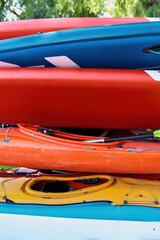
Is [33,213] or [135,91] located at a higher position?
[135,91]

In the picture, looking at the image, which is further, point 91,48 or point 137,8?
point 137,8

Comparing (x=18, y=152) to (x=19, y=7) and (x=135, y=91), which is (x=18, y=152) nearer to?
(x=135, y=91)

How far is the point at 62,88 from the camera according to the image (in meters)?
2.00

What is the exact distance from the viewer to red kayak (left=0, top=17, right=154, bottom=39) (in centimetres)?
210

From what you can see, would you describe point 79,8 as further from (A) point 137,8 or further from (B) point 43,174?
(B) point 43,174

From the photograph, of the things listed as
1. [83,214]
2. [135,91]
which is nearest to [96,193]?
[83,214]

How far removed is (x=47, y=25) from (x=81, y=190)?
1487 mm

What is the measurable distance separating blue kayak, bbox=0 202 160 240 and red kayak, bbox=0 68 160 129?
2.56 feet

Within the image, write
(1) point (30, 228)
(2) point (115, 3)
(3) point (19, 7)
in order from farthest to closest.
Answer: (3) point (19, 7) → (2) point (115, 3) → (1) point (30, 228)

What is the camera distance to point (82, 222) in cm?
184

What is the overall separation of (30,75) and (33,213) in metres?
1.11

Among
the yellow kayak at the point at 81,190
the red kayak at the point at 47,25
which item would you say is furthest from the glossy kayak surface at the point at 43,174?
the red kayak at the point at 47,25

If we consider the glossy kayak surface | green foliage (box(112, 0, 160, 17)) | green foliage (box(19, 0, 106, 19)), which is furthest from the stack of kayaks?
green foliage (box(19, 0, 106, 19))

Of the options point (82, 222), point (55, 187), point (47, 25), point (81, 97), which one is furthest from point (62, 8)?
point (82, 222)
